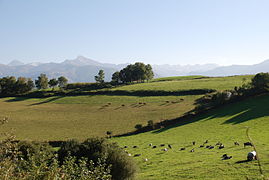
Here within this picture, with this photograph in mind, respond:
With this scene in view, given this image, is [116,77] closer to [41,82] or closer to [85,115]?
[41,82]

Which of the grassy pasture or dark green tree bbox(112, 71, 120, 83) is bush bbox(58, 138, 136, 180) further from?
dark green tree bbox(112, 71, 120, 83)

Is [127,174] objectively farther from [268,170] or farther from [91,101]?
[91,101]

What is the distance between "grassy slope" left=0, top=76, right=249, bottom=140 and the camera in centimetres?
6550

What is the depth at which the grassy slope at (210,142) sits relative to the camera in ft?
86.1

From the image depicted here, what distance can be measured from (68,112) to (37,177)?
270 ft

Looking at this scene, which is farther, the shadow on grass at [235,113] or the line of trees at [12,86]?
the line of trees at [12,86]

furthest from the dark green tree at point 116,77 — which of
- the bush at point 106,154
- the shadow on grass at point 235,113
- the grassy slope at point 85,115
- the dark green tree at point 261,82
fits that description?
the bush at point 106,154

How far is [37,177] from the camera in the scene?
14805mm

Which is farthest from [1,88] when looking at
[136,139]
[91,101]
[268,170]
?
[268,170]

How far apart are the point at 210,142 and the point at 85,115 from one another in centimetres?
5470

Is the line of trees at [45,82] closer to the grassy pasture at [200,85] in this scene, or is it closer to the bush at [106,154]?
the grassy pasture at [200,85]

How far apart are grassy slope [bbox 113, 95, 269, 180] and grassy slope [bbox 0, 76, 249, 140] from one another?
502 inches

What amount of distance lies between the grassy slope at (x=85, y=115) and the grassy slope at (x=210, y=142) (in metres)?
12.7

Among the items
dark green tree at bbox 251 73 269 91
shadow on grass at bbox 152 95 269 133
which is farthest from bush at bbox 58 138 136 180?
dark green tree at bbox 251 73 269 91
